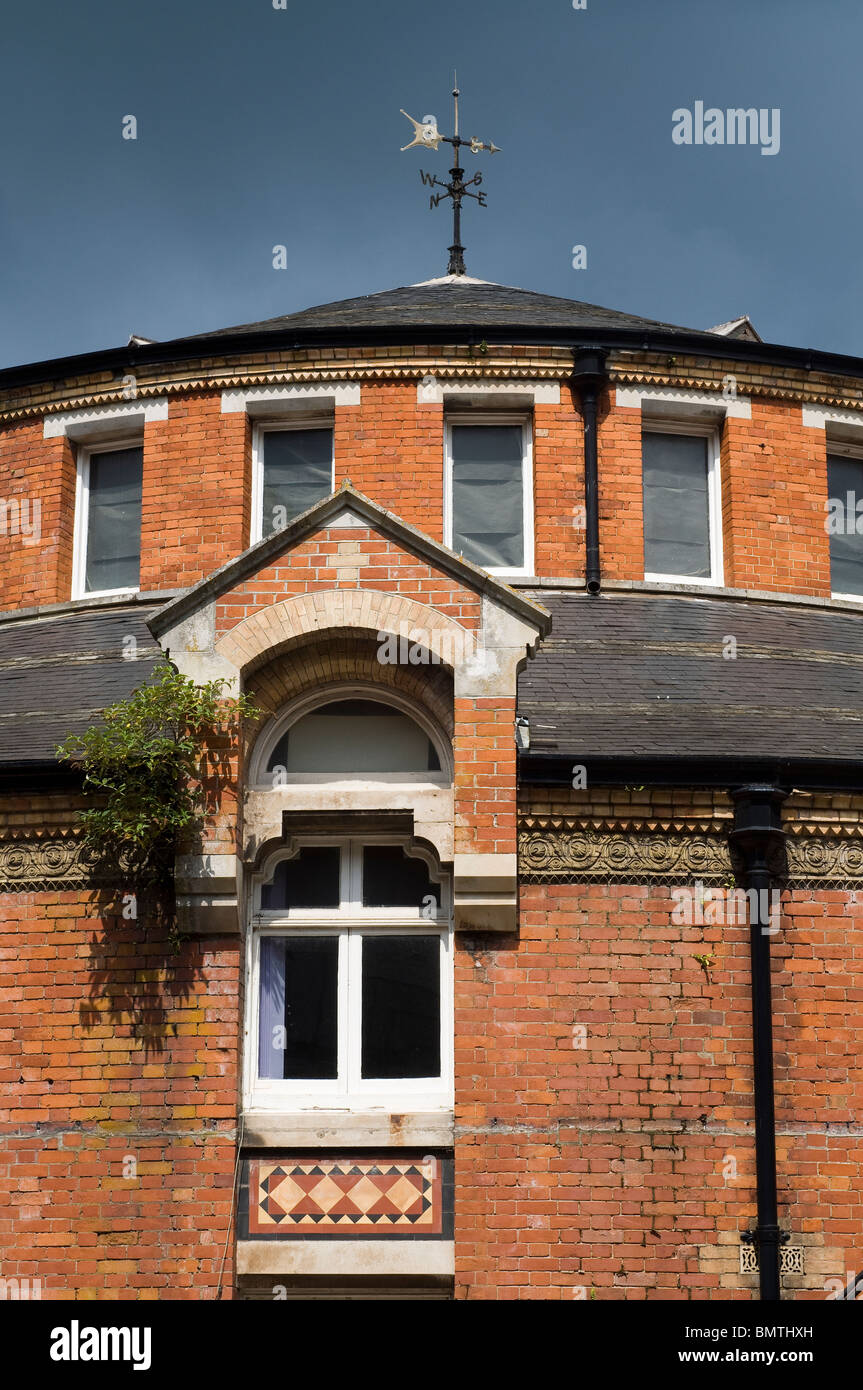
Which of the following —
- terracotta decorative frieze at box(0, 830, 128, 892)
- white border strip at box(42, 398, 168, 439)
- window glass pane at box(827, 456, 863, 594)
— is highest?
white border strip at box(42, 398, 168, 439)

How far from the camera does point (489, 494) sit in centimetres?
1468

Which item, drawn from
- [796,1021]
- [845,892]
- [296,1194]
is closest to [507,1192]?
[296,1194]

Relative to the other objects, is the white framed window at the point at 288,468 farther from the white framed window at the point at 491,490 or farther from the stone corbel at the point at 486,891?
the stone corbel at the point at 486,891

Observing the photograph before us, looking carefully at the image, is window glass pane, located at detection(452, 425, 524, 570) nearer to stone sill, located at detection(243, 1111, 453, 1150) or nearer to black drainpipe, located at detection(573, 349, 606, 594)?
black drainpipe, located at detection(573, 349, 606, 594)

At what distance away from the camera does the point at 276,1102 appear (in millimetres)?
11445

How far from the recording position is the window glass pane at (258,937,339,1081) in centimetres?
1160

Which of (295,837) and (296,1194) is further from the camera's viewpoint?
(295,837)

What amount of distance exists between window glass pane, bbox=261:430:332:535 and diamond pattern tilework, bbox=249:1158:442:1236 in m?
5.87

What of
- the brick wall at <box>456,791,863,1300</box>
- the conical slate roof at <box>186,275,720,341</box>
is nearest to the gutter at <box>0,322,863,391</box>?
the conical slate roof at <box>186,275,720,341</box>

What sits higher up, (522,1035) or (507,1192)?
(522,1035)
